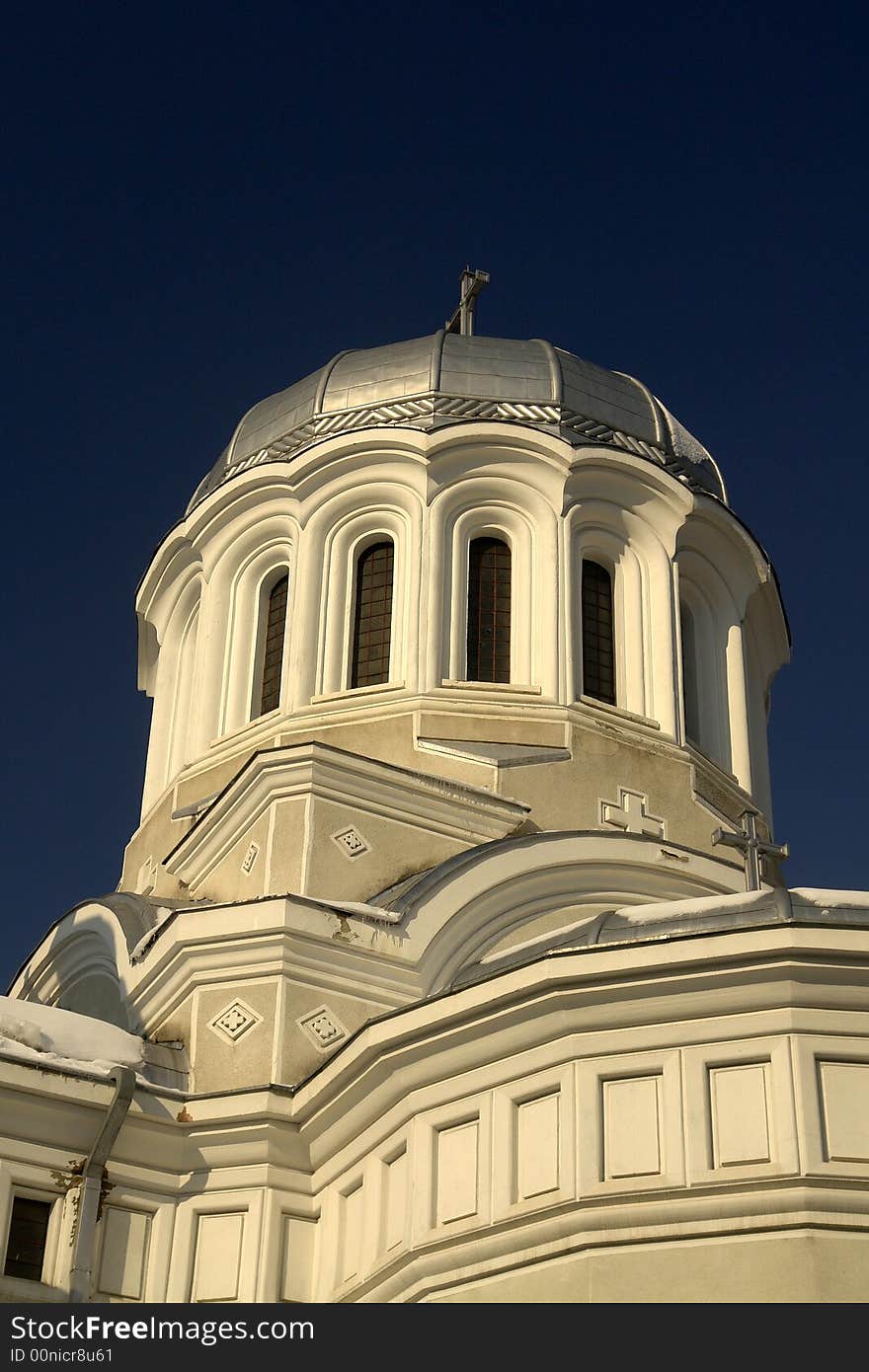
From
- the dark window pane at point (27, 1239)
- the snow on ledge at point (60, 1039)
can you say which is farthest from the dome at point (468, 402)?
the dark window pane at point (27, 1239)

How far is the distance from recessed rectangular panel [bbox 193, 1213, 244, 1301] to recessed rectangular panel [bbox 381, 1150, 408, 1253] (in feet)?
3.69

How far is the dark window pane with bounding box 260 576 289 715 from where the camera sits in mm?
18531

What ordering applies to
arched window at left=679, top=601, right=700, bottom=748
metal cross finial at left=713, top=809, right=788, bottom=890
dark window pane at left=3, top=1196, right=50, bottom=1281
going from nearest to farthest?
dark window pane at left=3, top=1196, right=50, bottom=1281
metal cross finial at left=713, top=809, right=788, bottom=890
arched window at left=679, top=601, right=700, bottom=748

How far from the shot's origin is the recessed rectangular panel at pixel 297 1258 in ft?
41.7

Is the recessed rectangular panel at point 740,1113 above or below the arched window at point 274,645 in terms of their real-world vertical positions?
below

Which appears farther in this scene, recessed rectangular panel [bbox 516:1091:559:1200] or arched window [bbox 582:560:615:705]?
arched window [bbox 582:560:615:705]

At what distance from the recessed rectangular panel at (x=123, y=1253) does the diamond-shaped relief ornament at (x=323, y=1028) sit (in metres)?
1.68

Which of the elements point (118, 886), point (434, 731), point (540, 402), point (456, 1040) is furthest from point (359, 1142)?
point (540, 402)

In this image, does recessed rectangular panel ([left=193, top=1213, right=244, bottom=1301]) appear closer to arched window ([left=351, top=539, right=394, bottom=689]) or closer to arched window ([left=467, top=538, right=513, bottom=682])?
arched window ([left=351, top=539, right=394, bottom=689])

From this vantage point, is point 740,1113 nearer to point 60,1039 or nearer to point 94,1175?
point 94,1175

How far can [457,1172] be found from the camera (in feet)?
39.2

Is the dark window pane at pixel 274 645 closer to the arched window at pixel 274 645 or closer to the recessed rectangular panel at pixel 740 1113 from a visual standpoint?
the arched window at pixel 274 645

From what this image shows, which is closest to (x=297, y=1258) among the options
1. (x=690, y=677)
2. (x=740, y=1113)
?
(x=740, y=1113)

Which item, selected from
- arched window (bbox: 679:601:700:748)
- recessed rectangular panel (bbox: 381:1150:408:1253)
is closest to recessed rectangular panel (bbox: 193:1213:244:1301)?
recessed rectangular panel (bbox: 381:1150:408:1253)
